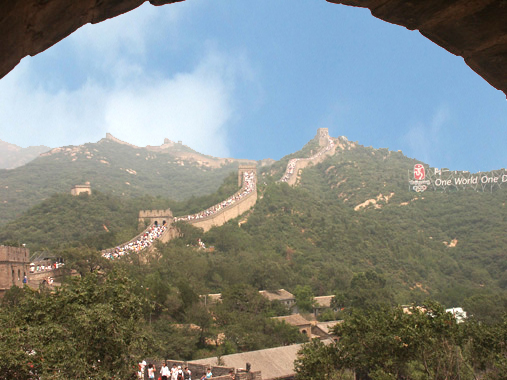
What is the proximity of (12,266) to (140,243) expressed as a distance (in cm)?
1761

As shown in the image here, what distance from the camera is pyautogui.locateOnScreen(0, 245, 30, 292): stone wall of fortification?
87.0 feet

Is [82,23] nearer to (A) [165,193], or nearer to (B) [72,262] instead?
(B) [72,262]

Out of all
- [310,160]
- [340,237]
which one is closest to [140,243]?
[340,237]

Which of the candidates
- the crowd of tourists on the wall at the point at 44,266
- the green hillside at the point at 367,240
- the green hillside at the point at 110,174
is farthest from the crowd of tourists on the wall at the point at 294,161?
the crowd of tourists on the wall at the point at 44,266

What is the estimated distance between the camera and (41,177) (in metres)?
109

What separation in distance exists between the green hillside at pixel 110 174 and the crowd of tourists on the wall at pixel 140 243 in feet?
125

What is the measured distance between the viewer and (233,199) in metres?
62.3

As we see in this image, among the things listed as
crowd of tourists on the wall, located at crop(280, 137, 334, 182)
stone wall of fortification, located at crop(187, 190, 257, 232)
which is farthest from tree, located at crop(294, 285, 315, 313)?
crowd of tourists on the wall, located at crop(280, 137, 334, 182)

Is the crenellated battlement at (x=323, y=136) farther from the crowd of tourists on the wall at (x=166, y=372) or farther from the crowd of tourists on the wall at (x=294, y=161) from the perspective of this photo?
the crowd of tourists on the wall at (x=166, y=372)

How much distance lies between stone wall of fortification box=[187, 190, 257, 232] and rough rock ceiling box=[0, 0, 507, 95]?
166 feet

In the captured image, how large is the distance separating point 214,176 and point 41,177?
1849 inches

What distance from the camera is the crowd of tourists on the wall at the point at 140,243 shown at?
4091 cm

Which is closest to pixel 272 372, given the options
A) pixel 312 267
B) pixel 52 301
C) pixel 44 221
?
pixel 52 301

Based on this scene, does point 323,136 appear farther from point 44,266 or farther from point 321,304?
point 44,266
